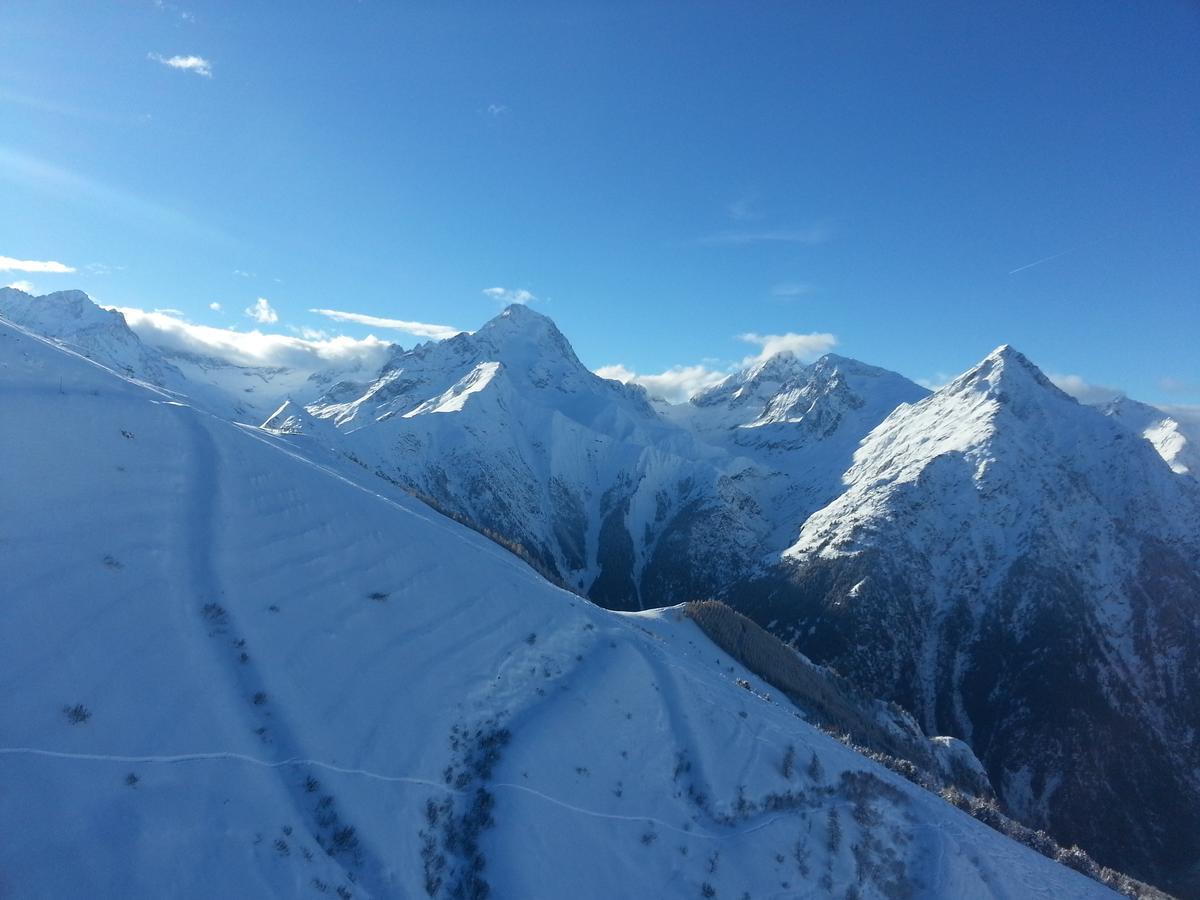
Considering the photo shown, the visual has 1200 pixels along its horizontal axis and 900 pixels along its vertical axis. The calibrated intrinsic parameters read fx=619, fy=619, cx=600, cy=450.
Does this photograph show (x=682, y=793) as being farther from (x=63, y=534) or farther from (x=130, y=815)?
(x=63, y=534)

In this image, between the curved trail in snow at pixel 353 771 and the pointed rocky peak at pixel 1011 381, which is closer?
the curved trail in snow at pixel 353 771

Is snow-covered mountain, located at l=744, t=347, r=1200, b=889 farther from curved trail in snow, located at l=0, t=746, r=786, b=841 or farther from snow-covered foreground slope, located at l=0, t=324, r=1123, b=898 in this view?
curved trail in snow, located at l=0, t=746, r=786, b=841

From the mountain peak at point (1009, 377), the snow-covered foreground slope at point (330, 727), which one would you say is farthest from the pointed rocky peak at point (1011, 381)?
the snow-covered foreground slope at point (330, 727)

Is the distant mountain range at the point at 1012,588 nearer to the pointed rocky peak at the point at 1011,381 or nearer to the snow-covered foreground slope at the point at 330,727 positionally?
the pointed rocky peak at the point at 1011,381

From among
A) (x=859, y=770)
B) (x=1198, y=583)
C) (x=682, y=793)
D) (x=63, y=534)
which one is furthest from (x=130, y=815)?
(x=1198, y=583)

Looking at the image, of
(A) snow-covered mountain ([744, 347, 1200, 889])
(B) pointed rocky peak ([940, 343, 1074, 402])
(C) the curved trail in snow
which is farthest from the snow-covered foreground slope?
(B) pointed rocky peak ([940, 343, 1074, 402])

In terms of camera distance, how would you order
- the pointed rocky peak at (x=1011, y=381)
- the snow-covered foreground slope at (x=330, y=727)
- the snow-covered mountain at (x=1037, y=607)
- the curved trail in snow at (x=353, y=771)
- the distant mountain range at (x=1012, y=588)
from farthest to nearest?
1. the pointed rocky peak at (x=1011, y=381)
2. the distant mountain range at (x=1012, y=588)
3. the snow-covered mountain at (x=1037, y=607)
4. the snow-covered foreground slope at (x=330, y=727)
5. the curved trail in snow at (x=353, y=771)
